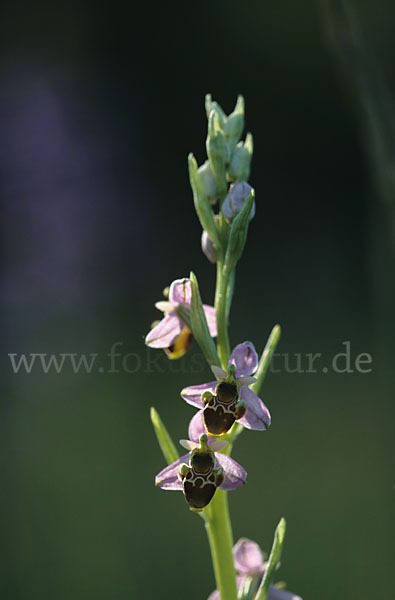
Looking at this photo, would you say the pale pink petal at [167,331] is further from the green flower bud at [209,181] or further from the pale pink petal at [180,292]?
the green flower bud at [209,181]

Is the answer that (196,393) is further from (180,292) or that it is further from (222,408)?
(180,292)

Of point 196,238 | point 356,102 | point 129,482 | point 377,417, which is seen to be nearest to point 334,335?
point 377,417

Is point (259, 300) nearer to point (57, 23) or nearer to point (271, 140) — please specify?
point (271, 140)

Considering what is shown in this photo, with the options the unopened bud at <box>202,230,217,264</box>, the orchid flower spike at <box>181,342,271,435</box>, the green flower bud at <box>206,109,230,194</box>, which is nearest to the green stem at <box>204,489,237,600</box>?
the orchid flower spike at <box>181,342,271,435</box>

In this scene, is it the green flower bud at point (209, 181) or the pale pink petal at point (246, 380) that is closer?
the pale pink petal at point (246, 380)

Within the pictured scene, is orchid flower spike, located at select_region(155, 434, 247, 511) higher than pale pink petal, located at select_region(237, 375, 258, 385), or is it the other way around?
pale pink petal, located at select_region(237, 375, 258, 385)

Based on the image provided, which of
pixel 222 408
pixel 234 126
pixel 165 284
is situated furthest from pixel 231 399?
pixel 165 284

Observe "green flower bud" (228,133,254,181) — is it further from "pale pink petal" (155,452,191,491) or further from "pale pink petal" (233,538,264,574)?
"pale pink petal" (233,538,264,574)

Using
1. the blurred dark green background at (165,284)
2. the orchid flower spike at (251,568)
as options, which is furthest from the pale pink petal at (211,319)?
the blurred dark green background at (165,284)
